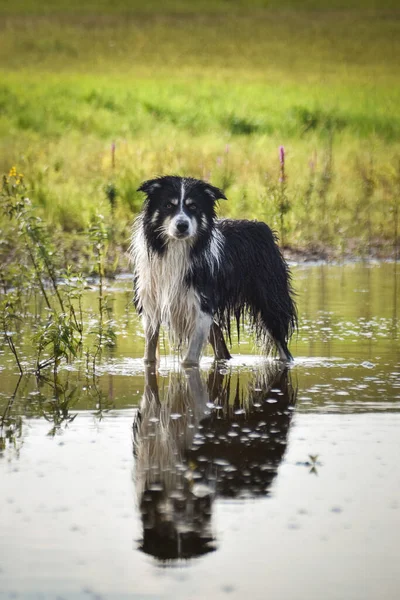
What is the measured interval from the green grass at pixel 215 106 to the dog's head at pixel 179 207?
6.53m

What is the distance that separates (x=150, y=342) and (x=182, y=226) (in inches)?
35.5

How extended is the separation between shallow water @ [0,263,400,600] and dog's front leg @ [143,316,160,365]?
115 millimetres

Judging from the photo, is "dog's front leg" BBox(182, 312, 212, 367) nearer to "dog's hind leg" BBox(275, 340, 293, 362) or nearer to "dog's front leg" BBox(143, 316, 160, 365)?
"dog's front leg" BBox(143, 316, 160, 365)

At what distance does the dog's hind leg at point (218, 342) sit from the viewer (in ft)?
30.7

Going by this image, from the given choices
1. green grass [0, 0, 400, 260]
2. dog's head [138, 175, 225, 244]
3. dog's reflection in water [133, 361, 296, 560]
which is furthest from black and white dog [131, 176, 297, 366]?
green grass [0, 0, 400, 260]

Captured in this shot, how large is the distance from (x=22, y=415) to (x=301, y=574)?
302 cm

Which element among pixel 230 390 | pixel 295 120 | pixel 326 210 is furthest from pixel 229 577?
pixel 295 120

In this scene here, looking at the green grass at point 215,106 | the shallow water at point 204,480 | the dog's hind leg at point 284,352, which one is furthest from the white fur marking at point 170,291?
the green grass at point 215,106

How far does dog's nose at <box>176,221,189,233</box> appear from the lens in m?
8.79

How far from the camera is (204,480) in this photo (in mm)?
5770

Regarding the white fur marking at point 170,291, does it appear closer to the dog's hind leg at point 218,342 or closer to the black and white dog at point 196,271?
the black and white dog at point 196,271

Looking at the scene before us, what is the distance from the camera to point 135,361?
9234mm

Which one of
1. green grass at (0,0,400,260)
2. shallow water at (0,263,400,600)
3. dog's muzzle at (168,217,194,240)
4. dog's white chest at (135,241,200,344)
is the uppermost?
green grass at (0,0,400,260)

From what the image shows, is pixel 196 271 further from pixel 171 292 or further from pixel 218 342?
pixel 218 342
